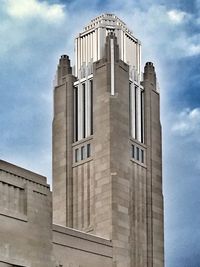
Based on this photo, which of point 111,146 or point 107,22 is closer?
point 111,146

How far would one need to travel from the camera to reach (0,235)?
49406 mm

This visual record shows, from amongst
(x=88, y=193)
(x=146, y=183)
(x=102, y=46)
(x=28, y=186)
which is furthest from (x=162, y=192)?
(x=28, y=186)

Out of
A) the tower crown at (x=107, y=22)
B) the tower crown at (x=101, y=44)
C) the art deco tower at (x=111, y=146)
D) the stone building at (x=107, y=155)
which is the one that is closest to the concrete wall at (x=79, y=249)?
the stone building at (x=107, y=155)

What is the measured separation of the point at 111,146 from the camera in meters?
66.4

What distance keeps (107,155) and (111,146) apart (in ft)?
2.43

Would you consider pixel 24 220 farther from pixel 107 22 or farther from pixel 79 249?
pixel 107 22

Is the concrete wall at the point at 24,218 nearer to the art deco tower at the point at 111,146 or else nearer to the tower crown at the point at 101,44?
the art deco tower at the point at 111,146

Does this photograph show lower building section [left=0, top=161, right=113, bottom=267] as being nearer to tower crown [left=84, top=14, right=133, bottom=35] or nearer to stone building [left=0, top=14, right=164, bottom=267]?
stone building [left=0, top=14, right=164, bottom=267]

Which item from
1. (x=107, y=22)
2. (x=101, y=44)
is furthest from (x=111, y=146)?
(x=107, y=22)

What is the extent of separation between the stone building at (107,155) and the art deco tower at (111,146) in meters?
0.07

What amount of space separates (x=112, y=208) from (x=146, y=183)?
238 inches

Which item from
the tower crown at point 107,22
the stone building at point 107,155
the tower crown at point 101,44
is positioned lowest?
the stone building at point 107,155

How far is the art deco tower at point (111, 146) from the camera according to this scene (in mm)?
65500

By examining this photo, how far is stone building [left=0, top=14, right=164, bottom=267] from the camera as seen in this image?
209 feet
